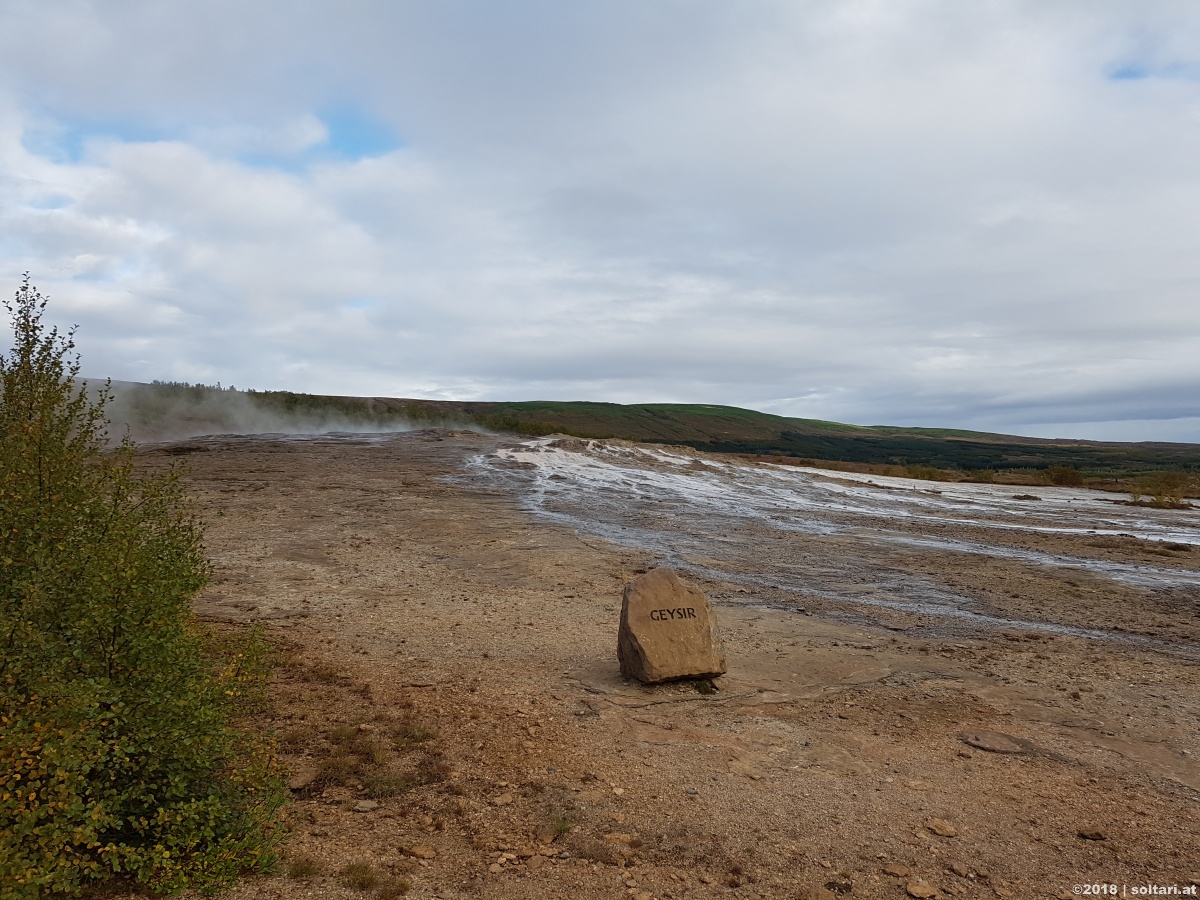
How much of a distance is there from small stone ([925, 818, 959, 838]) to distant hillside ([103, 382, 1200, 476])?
42.3 m

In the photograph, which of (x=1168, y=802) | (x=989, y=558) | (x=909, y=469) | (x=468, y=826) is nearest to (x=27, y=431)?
(x=468, y=826)

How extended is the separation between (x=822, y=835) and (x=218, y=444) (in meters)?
32.4

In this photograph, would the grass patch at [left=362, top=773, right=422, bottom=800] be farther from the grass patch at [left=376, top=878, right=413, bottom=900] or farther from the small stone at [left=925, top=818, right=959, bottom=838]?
the small stone at [left=925, top=818, right=959, bottom=838]

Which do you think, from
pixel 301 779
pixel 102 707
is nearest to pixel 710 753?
pixel 301 779

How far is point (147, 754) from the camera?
4.40 m

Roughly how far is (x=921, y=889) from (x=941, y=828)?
0.87m

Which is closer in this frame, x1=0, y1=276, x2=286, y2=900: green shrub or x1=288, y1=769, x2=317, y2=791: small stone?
x1=0, y1=276, x2=286, y2=900: green shrub

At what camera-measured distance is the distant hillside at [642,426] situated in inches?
1829

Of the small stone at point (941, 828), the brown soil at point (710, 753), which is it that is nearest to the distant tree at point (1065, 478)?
the brown soil at point (710, 753)

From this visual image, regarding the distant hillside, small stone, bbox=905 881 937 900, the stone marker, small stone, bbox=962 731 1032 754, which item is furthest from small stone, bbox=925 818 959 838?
the distant hillside

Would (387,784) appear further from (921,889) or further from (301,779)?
(921,889)

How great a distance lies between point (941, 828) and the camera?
210 inches

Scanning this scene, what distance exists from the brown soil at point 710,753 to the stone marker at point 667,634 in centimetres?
27

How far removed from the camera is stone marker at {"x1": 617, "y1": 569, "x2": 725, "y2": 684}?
26.2 feet
